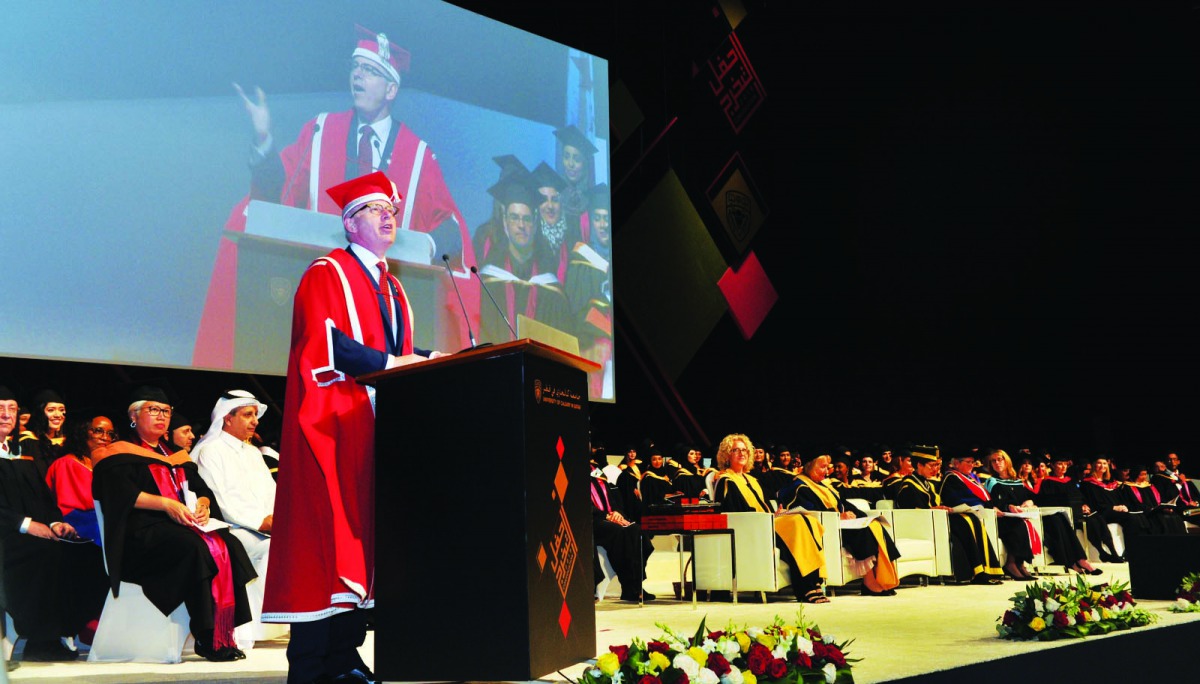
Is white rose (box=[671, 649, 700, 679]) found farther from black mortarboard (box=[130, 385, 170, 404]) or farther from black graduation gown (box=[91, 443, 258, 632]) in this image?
black mortarboard (box=[130, 385, 170, 404])

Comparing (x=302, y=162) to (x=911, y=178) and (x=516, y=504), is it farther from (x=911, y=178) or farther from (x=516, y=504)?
(x=911, y=178)

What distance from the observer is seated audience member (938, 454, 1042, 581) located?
9281mm

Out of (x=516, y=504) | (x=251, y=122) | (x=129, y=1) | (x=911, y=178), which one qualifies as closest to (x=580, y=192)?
(x=251, y=122)

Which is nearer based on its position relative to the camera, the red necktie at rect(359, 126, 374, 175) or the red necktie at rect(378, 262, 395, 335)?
the red necktie at rect(378, 262, 395, 335)

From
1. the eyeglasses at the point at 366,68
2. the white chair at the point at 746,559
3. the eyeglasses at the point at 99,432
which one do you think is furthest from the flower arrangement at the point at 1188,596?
the eyeglasses at the point at 366,68

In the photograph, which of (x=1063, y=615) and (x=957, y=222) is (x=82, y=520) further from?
(x=957, y=222)

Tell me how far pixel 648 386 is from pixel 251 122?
590 centimetres

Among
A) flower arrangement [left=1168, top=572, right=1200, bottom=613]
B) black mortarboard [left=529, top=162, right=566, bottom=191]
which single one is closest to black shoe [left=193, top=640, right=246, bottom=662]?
black mortarboard [left=529, top=162, right=566, bottom=191]

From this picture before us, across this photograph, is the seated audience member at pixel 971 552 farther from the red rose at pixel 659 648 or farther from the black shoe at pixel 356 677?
the black shoe at pixel 356 677

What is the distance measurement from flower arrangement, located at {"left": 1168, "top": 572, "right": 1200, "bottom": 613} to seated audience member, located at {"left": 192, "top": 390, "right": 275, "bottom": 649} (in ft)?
15.5

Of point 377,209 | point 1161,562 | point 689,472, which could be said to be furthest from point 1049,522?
point 377,209

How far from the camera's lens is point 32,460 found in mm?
4984

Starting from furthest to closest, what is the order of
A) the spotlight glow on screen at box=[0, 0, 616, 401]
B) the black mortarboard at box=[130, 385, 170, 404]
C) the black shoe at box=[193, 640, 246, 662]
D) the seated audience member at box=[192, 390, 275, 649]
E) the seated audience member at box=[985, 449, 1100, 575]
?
the seated audience member at box=[985, 449, 1100, 575] → the spotlight glow on screen at box=[0, 0, 616, 401] → the seated audience member at box=[192, 390, 275, 649] → the black mortarboard at box=[130, 385, 170, 404] → the black shoe at box=[193, 640, 246, 662]

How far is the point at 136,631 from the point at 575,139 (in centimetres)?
530
